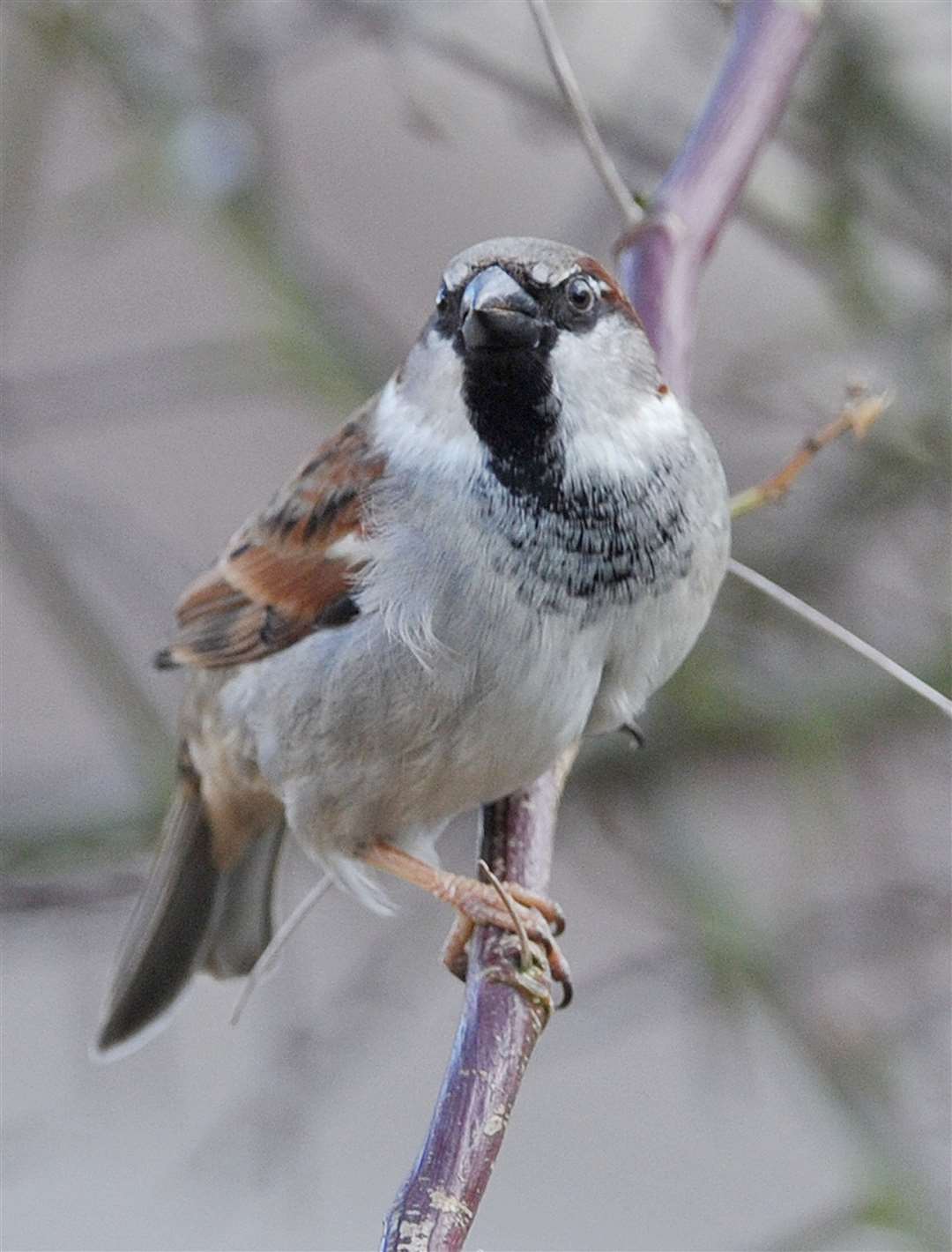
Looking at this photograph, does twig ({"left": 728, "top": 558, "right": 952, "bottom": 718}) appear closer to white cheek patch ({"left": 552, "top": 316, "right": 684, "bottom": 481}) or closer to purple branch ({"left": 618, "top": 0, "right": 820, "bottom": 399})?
white cheek patch ({"left": 552, "top": 316, "right": 684, "bottom": 481})

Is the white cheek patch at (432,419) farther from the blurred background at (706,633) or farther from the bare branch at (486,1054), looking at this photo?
the blurred background at (706,633)

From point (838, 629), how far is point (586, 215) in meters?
2.04

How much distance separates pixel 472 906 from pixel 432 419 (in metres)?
0.59

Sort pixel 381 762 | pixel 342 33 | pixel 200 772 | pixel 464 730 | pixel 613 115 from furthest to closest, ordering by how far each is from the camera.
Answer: pixel 342 33
pixel 613 115
pixel 200 772
pixel 381 762
pixel 464 730

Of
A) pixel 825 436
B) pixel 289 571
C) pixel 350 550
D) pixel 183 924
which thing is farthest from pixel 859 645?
pixel 183 924

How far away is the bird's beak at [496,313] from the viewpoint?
6.20 feet

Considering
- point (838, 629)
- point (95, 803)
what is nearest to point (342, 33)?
point (95, 803)

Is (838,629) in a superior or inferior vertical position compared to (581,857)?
superior

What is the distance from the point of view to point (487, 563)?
6.51 feet

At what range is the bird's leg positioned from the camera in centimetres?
201

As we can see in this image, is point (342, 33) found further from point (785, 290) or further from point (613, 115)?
point (785, 290)

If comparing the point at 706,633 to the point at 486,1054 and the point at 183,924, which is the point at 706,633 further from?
the point at 486,1054

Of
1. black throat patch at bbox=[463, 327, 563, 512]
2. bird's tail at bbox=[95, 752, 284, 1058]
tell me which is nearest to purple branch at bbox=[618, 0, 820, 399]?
black throat patch at bbox=[463, 327, 563, 512]

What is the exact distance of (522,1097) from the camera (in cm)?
430
